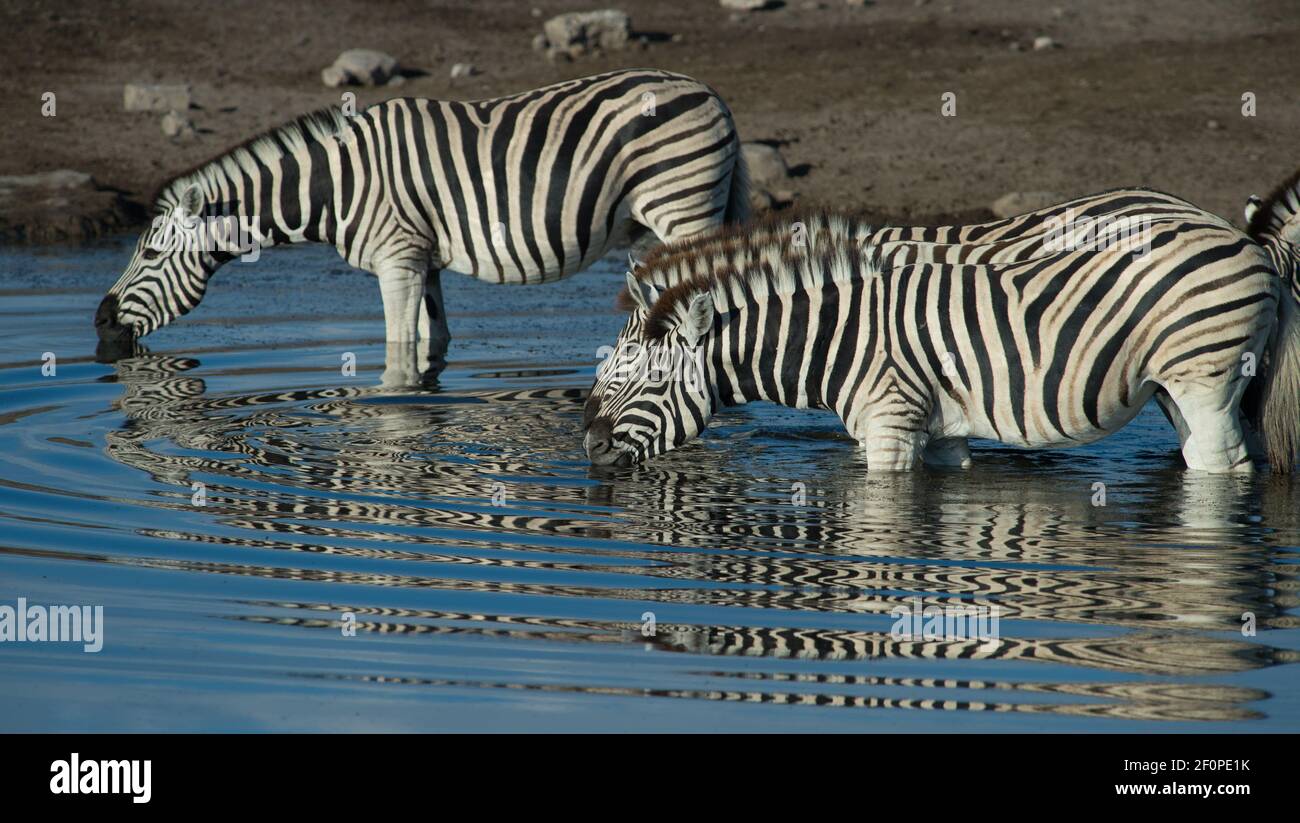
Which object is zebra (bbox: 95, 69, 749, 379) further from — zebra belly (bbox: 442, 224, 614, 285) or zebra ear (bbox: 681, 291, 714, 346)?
zebra ear (bbox: 681, 291, 714, 346)

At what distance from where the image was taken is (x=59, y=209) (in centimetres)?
1661

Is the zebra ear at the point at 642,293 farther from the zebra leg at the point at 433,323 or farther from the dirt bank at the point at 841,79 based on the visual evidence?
the dirt bank at the point at 841,79

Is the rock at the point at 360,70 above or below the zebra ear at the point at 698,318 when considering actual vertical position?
above

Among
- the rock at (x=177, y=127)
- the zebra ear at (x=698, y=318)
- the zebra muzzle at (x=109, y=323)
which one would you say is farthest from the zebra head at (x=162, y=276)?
the rock at (x=177, y=127)

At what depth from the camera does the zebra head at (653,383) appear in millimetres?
8445

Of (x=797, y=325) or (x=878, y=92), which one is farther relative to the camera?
(x=878, y=92)

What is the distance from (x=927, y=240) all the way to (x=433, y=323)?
447 centimetres

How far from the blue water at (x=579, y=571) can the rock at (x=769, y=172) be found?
5358 millimetres

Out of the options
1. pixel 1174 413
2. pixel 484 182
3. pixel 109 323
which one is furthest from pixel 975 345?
pixel 109 323

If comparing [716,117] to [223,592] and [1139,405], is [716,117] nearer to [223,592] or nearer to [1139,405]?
[1139,405]

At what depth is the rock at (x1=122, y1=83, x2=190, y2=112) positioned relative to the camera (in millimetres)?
18688

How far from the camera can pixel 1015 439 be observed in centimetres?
834
